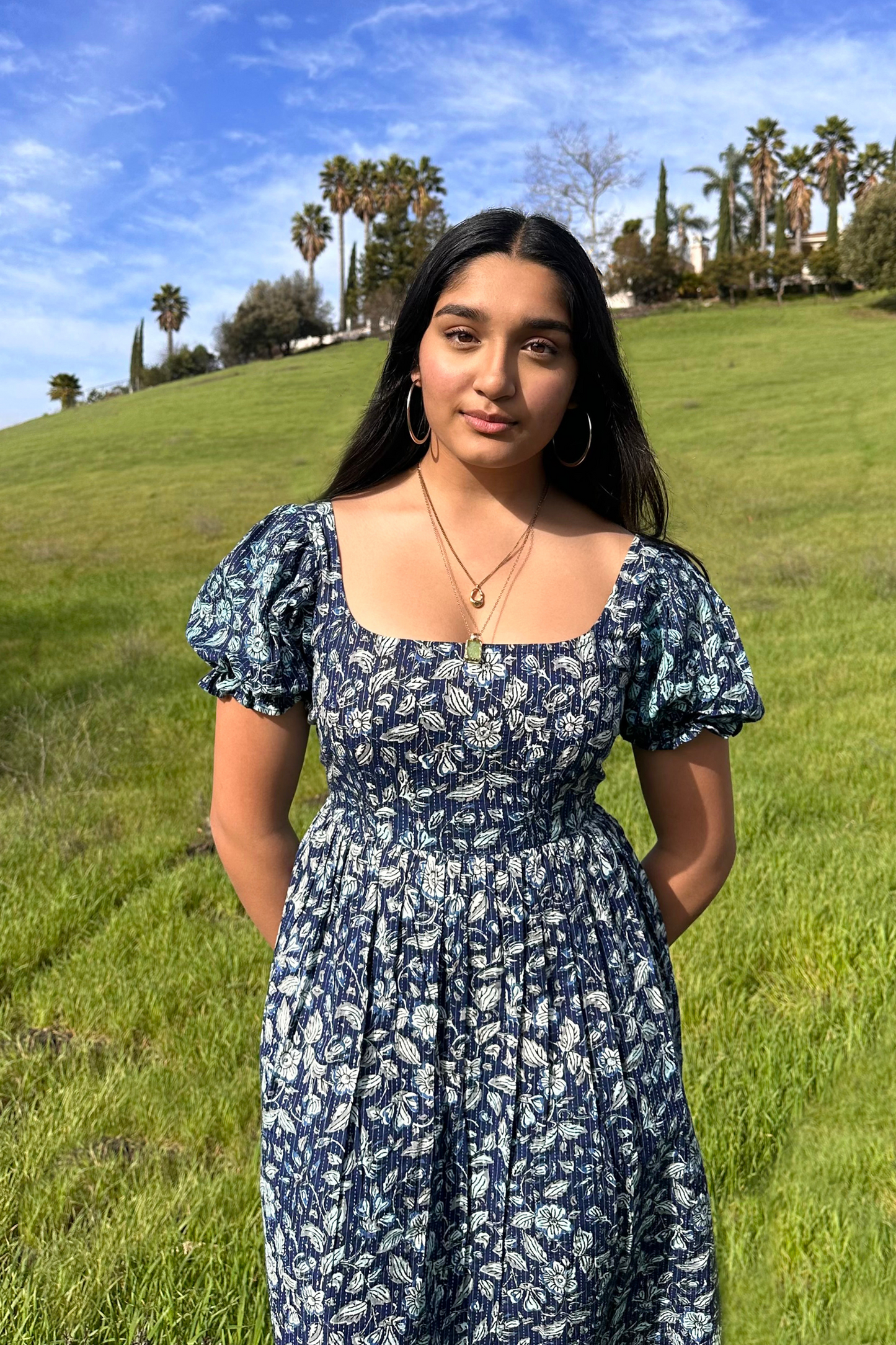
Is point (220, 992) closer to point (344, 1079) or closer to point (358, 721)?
point (344, 1079)

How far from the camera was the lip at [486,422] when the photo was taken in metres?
1.67

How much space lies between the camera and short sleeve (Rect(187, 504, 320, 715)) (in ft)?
5.54

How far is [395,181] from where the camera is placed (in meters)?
62.5

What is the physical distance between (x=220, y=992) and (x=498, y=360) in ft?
9.27

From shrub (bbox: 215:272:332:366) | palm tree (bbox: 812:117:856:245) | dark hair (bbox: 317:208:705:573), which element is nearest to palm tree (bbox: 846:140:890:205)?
palm tree (bbox: 812:117:856:245)

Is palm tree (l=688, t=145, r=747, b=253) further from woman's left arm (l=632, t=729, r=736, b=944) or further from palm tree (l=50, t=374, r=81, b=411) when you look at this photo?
woman's left arm (l=632, t=729, r=736, b=944)

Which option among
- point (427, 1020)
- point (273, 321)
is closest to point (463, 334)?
point (427, 1020)

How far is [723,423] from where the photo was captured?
80.6 feet

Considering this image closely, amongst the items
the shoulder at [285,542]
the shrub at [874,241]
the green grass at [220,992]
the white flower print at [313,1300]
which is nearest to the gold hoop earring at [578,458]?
the shoulder at [285,542]

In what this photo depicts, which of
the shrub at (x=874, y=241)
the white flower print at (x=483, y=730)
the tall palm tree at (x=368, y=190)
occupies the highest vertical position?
the tall palm tree at (x=368, y=190)

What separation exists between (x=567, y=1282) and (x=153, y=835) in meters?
3.83

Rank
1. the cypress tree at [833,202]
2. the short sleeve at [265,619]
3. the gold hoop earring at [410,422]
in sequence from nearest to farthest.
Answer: the short sleeve at [265,619] < the gold hoop earring at [410,422] < the cypress tree at [833,202]

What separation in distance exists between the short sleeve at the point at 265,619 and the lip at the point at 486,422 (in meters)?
0.33

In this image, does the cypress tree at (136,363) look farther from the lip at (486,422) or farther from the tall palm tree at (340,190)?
the lip at (486,422)
